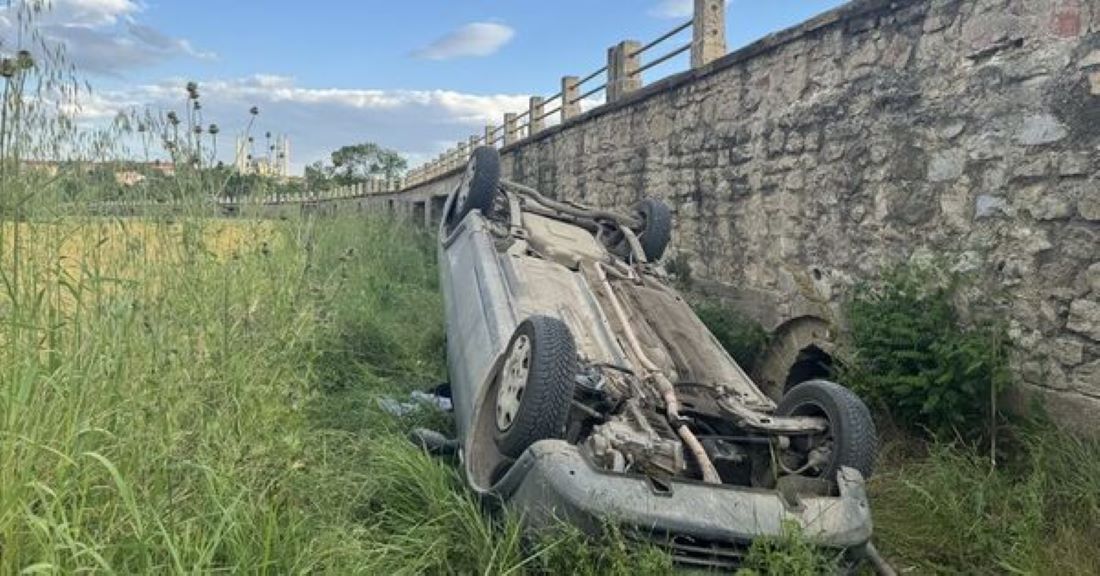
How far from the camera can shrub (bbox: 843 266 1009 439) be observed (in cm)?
488

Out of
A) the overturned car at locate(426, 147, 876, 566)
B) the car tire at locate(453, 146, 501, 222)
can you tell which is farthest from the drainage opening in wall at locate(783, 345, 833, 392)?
the car tire at locate(453, 146, 501, 222)

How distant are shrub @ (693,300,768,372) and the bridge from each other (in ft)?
0.45

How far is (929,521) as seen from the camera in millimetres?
4301

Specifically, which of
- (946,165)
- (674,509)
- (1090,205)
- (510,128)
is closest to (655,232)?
(946,165)

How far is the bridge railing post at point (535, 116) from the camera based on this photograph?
16609 millimetres

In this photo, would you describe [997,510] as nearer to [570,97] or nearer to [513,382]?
[513,382]

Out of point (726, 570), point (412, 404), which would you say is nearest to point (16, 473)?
point (726, 570)

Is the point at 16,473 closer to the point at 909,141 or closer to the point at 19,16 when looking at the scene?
the point at 19,16

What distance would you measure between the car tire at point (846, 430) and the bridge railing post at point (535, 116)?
12942mm

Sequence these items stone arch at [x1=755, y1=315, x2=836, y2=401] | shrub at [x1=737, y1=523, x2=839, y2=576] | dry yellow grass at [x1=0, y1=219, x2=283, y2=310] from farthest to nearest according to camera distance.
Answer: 1. stone arch at [x1=755, y1=315, x2=836, y2=401]
2. shrub at [x1=737, y1=523, x2=839, y2=576]
3. dry yellow grass at [x1=0, y1=219, x2=283, y2=310]

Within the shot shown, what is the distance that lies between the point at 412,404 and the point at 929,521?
326 cm

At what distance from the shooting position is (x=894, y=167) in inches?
233

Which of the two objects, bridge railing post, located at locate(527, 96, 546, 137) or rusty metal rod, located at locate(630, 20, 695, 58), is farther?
bridge railing post, located at locate(527, 96, 546, 137)

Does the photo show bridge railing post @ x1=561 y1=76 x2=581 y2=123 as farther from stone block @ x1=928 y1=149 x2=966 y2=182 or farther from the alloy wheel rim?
the alloy wheel rim
